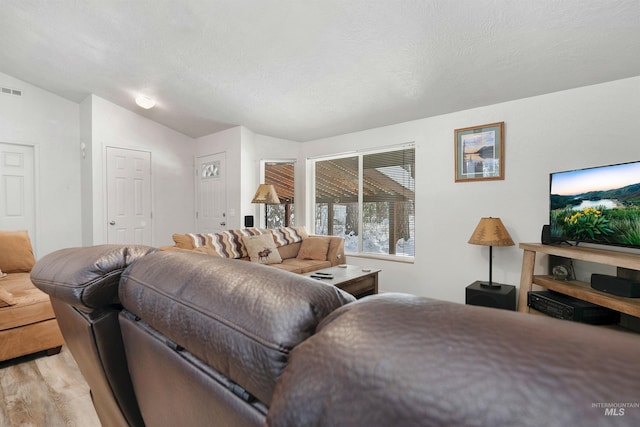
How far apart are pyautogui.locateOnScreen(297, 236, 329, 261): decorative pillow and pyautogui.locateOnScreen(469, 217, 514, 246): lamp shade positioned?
6.23 ft

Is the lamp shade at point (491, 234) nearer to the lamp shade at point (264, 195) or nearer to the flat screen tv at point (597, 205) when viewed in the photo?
the flat screen tv at point (597, 205)

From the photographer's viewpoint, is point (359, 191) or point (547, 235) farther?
point (359, 191)

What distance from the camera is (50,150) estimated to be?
454cm

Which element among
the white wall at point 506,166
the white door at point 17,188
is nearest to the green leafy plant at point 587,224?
the white wall at point 506,166

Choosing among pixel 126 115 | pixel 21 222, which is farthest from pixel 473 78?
pixel 21 222

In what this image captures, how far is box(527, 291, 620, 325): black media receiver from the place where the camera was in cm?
222

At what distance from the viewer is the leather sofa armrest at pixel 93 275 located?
0.64 meters

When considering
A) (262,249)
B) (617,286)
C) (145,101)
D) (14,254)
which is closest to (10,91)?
(145,101)

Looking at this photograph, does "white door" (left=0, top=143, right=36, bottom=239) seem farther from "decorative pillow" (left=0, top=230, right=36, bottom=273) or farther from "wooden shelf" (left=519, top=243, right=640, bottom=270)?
"wooden shelf" (left=519, top=243, right=640, bottom=270)

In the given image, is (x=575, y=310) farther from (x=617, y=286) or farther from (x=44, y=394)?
(x=44, y=394)

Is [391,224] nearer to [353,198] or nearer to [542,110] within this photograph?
[353,198]

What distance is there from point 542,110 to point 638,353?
373 cm

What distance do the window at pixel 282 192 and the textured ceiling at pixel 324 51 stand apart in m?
1.30

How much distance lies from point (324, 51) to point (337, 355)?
117 inches
